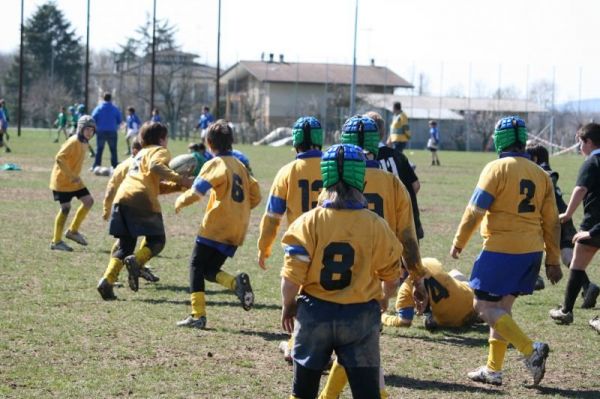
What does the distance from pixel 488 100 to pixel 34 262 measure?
2768 inches

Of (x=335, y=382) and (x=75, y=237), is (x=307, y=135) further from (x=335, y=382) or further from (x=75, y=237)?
(x=75, y=237)

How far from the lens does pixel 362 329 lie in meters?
5.21

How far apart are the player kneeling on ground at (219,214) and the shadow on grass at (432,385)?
6.82 feet

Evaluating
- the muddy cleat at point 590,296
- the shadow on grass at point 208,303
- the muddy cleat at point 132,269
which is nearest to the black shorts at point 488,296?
the shadow on grass at point 208,303

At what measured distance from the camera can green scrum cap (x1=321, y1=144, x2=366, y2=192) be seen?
5230 mm

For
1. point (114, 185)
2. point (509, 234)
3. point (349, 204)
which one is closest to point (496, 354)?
point (509, 234)

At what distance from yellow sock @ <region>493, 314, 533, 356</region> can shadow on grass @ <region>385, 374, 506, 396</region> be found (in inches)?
13.8

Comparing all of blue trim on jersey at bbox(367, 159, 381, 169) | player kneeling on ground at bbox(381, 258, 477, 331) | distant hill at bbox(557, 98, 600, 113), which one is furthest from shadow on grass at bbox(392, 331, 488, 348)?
distant hill at bbox(557, 98, 600, 113)

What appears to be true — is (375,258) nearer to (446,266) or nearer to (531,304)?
(531,304)

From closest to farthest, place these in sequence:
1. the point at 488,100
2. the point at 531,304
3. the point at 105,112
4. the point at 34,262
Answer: the point at 531,304 → the point at 34,262 → the point at 105,112 → the point at 488,100

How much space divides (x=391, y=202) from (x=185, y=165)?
30.7 feet

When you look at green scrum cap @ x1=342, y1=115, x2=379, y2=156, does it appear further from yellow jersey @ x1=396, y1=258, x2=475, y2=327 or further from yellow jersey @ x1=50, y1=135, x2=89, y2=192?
yellow jersey @ x1=50, y1=135, x2=89, y2=192

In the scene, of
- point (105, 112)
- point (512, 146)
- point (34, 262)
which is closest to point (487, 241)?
point (512, 146)

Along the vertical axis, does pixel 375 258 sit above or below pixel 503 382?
above
